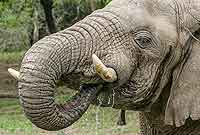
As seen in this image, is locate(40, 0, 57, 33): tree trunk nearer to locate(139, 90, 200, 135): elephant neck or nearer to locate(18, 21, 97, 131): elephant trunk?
locate(139, 90, 200, 135): elephant neck

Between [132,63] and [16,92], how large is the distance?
14388 mm

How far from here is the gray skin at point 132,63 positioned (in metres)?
2.94

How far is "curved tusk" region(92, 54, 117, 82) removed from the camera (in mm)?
2967

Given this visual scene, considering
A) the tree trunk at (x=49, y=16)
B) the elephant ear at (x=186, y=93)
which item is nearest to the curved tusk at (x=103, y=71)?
the elephant ear at (x=186, y=93)

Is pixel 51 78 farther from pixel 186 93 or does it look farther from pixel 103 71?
pixel 186 93

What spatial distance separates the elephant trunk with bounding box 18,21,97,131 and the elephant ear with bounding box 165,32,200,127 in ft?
1.66

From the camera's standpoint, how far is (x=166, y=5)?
3.37m

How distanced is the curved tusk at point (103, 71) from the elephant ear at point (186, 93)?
1.50ft

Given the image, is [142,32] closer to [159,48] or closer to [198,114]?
[159,48]

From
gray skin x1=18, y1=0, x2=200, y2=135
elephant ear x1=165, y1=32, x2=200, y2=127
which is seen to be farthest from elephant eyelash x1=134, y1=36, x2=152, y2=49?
elephant ear x1=165, y1=32, x2=200, y2=127

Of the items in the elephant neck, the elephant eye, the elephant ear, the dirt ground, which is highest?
the elephant eye

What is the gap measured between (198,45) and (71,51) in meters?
0.79

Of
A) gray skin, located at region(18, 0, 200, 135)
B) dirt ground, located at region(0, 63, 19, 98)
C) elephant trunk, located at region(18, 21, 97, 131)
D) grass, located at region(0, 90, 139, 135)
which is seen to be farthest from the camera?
dirt ground, located at region(0, 63, 19, 98)

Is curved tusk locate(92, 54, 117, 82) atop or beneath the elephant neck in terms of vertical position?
atop
